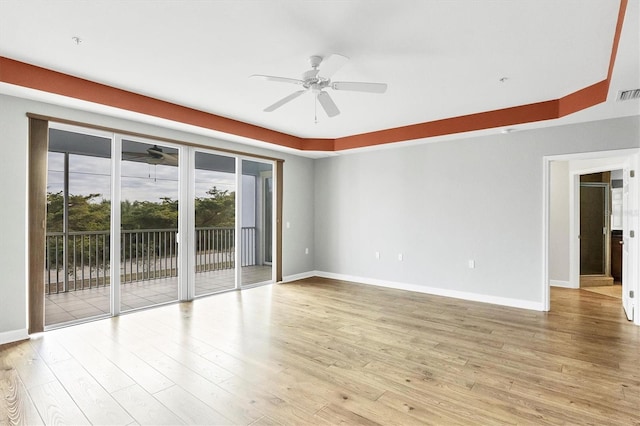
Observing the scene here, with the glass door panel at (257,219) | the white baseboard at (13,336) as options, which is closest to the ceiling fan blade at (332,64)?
the white baseboard at (13,336)

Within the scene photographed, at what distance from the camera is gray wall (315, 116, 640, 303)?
4.45 metres

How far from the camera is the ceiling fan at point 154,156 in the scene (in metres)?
4.38

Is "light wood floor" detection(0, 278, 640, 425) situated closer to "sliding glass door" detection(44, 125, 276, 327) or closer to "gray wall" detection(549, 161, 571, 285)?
"sliding glass door" detection(44, 125, 276, 327)

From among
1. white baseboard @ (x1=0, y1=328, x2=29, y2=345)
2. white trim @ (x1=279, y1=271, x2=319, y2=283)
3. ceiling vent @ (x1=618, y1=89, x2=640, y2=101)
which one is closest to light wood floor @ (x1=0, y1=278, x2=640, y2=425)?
white baseboard @ (x1=0, y1=328, x2=29, y2=345)

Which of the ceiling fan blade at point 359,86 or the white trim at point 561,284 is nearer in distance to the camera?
the ceiling fan blade at point 359,86

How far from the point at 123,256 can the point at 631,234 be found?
687 centimetres

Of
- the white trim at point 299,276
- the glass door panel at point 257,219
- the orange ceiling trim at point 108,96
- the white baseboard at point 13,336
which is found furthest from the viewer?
the glass door panel at point 257,219

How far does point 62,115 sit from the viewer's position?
360cm

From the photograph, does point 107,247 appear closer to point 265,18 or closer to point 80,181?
point 80,181

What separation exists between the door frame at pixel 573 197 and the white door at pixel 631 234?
0.06 m

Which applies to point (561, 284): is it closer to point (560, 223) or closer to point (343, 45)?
point (560, 223)

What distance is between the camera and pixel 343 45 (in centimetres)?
268

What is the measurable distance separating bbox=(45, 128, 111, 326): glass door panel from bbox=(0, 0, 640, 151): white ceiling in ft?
3.64

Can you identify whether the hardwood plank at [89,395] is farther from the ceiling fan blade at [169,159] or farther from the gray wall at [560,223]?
the gray wall at [560,223]
